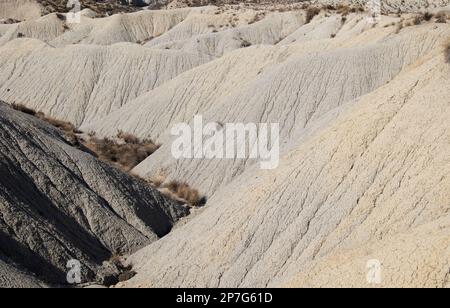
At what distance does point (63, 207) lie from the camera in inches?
846

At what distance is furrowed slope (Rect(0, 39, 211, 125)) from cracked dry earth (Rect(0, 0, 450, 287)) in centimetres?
762

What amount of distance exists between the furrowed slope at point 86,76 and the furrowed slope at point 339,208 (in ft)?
84.3

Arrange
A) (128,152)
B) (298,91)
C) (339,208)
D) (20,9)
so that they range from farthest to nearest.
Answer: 1. (20,9)
2. (128,152)
3. (298,91)
4. (339,208)

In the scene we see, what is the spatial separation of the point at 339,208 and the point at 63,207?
32.0ft

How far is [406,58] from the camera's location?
105 feet

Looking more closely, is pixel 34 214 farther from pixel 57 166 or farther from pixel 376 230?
pixel 376 230

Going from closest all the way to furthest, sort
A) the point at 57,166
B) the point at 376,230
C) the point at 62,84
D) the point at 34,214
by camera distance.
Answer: the point at 376,230 < the point at 34,214 < the point at 57,166 < the point at 62,84

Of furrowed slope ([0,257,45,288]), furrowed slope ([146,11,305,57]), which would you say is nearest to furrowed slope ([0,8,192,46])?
furrowed slope ([146,11,305,57])

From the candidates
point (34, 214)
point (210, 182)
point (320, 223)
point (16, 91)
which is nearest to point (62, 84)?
point (16, 91)

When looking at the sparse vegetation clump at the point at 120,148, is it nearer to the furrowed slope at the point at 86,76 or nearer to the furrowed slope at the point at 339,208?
the furrowed slope at the point at 86,76

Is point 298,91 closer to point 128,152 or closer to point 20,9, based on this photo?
point 128,152

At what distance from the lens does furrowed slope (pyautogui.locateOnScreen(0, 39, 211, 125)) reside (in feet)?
147

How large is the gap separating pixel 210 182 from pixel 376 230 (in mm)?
12056

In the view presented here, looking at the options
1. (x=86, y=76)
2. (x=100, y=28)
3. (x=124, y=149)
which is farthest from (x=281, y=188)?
(x=100, y=28)
